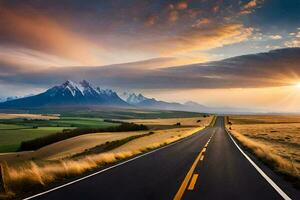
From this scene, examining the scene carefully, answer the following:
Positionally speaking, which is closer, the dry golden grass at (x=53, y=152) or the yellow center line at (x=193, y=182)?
the yellow center line at (x=193, y=182)

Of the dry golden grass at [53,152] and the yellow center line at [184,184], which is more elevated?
the yellow center line at [184,184]

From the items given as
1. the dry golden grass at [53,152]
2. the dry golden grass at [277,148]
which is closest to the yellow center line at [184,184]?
the dry golden grass at [277,148]

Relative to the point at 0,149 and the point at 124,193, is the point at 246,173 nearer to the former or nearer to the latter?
the point at 124,193

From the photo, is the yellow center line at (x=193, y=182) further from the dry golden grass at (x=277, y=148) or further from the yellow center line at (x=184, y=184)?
the dry golden grass at (x=277, y=148)

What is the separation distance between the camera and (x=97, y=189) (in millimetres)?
10531

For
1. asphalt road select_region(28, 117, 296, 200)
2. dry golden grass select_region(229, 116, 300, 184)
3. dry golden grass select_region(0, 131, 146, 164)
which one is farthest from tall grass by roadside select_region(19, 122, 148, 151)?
asphalt road select_region(28, 117, 296, 200)

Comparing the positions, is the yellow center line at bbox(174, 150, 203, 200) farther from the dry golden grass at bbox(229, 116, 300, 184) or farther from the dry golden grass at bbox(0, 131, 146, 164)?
the dry golden grass at bbox(0, 131, 146, 164)

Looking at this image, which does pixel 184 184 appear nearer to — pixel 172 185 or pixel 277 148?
pixel 172 185

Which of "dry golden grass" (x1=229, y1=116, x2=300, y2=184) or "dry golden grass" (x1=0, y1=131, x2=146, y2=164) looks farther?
"dry golden grass" (x1=0, y1=131, x2=146, y2=164)

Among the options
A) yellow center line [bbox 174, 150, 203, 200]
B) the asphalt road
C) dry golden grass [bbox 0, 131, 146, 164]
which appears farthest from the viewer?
dry golden grass [bbox 0, 131, 146, 164]

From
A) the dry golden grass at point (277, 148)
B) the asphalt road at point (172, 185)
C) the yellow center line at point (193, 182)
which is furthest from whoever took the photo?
the dry golden grass at point (277, 148)

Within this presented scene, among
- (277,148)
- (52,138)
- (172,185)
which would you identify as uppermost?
(172,185)

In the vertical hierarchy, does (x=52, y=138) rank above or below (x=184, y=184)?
below

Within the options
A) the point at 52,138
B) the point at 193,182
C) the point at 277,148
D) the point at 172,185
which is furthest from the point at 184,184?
the point at 52,138
